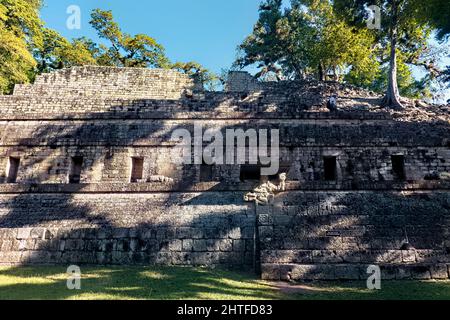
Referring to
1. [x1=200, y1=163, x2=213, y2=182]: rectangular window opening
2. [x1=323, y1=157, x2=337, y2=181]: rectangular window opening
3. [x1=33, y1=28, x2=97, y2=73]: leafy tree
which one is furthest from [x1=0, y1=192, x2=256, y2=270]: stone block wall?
[x1=33, y1=28, x2=97, y2=73]: leafy tree

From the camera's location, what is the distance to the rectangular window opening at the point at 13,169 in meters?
12.4

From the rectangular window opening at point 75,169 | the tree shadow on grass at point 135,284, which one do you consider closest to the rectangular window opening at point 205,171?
the rectangular window opening at point 75,169

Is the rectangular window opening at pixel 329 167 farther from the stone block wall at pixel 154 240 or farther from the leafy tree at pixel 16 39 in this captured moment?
the leafy tree at pixel 16 39

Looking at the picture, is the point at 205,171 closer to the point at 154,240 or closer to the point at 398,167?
the point at 154,240

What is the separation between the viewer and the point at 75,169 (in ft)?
40.9

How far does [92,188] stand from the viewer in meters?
10.7

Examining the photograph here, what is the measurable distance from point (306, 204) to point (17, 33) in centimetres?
2256

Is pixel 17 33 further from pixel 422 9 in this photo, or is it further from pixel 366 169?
pixel 422 9

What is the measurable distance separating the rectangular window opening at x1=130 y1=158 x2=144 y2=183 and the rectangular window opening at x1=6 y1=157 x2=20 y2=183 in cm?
420

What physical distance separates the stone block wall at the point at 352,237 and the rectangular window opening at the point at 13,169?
946cm

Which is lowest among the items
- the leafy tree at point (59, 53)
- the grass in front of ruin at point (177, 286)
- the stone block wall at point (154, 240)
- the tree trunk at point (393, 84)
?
the grass in front of ruin at point (177, 286)

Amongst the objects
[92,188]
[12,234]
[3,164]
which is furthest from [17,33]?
[12,234]

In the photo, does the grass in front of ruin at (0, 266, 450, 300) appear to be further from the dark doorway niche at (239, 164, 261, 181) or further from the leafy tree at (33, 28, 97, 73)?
the leafy tree at (33, 28, 97, 73)
